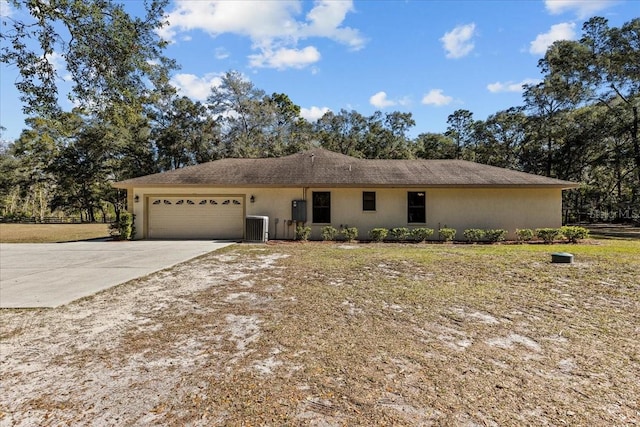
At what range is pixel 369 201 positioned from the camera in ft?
47.2

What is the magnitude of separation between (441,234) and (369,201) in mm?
3239

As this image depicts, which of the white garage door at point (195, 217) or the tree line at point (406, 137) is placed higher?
the tree line at point (406, 137)

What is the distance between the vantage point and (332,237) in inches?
536

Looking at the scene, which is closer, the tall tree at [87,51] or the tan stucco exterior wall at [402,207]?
the tall tree at [87,51]

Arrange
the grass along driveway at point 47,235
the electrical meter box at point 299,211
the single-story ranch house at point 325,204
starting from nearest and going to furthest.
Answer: the electrical meter box at point 299,211
the single-story ranch house at point 325,204
the grass along driveway at point 47,235

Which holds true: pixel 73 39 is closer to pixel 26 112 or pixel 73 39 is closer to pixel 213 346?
pixel 26 112

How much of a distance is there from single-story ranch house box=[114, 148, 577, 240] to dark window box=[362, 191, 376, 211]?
4cm

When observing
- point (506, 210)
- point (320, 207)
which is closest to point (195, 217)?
point (320, 207)

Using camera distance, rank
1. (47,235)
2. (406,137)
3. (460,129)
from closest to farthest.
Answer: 1. (47,235)
2. (406,137)
3. (460,129)

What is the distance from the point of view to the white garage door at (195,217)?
47.6 feet

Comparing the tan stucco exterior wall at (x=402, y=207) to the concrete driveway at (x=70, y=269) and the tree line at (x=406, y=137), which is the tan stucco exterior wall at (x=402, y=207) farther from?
the tree line at (x=406, y=137)

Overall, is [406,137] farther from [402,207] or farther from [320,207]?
[320,207]

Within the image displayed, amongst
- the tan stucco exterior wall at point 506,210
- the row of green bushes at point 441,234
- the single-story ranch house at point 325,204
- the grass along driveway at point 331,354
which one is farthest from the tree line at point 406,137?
the tan stucco exterior wall at point 506,210

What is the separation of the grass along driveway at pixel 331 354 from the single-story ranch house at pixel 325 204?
26.4 ft
